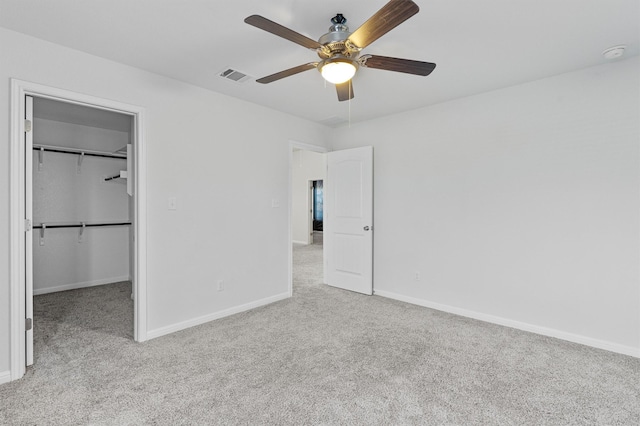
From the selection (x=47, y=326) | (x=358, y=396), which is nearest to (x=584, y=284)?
(x=358, y=396)

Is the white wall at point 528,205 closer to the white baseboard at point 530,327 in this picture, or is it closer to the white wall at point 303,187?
the white baseboard at point 530,327

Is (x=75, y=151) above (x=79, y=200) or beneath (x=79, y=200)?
above

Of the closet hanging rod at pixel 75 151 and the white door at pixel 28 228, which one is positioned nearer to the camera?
the white door at pixel 28 228

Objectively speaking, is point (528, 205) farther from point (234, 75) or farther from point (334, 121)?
point (234, 75)

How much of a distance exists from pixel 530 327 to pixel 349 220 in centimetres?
242

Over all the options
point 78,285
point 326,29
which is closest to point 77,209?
point 78,285

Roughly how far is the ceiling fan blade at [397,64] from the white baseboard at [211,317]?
9.35 ft

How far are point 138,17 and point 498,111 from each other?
10.8ft

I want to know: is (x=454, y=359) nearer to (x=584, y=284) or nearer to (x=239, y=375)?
(x=584, y=284)

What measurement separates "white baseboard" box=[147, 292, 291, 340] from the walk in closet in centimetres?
214

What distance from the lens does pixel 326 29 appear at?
2.19 meters

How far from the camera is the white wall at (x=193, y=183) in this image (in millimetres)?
2373

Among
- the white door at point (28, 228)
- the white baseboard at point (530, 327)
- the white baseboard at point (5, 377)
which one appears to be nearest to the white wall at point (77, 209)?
the white door at point (28, 228)

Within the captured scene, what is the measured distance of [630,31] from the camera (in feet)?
7.29
